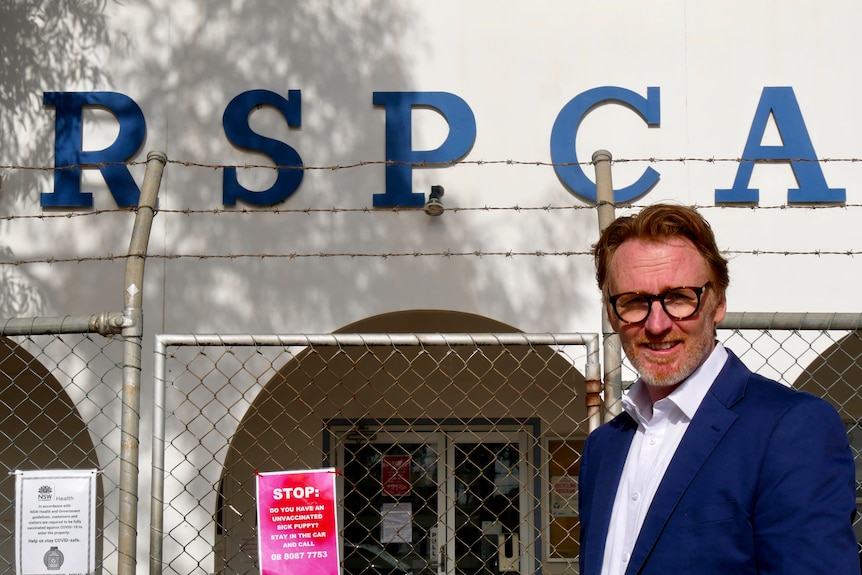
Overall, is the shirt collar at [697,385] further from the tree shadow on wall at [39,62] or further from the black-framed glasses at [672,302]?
the tree shadow on wall at [39,62]

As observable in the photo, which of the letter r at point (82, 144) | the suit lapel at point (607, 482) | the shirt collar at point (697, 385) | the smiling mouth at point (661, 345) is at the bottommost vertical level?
the suit lapel at point (607, 482)

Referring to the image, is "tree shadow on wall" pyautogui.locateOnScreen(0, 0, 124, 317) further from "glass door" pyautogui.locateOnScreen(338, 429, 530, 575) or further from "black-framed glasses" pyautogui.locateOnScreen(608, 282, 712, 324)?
"black-framed glasses" pyautogui.locateOnScreen(608, 282, 712, 324)

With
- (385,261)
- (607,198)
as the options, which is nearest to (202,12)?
(385,261)

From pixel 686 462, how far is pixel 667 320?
28 centimetres

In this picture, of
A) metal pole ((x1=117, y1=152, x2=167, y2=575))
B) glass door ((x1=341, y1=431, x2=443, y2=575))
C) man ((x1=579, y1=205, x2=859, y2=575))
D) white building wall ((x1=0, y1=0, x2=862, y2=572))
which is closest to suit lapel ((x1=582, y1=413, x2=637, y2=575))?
man ((x1=579, y1=205, x2=859, y2=575))

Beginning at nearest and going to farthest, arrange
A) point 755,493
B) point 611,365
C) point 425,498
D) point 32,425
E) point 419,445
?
point 755,493
point 611,365
point 32,425
point 419,445
point 425,498

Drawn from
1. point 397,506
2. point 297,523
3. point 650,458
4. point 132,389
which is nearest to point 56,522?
point 132,389

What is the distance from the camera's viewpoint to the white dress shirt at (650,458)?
181 centimetres

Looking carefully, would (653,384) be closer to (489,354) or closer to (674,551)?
(674,551)

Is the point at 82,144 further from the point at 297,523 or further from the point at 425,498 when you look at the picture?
the point at 425,498

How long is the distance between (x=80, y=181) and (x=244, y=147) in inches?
39.8

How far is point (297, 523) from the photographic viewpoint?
2.92 m

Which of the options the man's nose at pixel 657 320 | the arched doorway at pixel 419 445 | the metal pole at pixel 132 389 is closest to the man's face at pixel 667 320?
the man's nose at pixel 657 320

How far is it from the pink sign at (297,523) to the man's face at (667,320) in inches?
50.7
